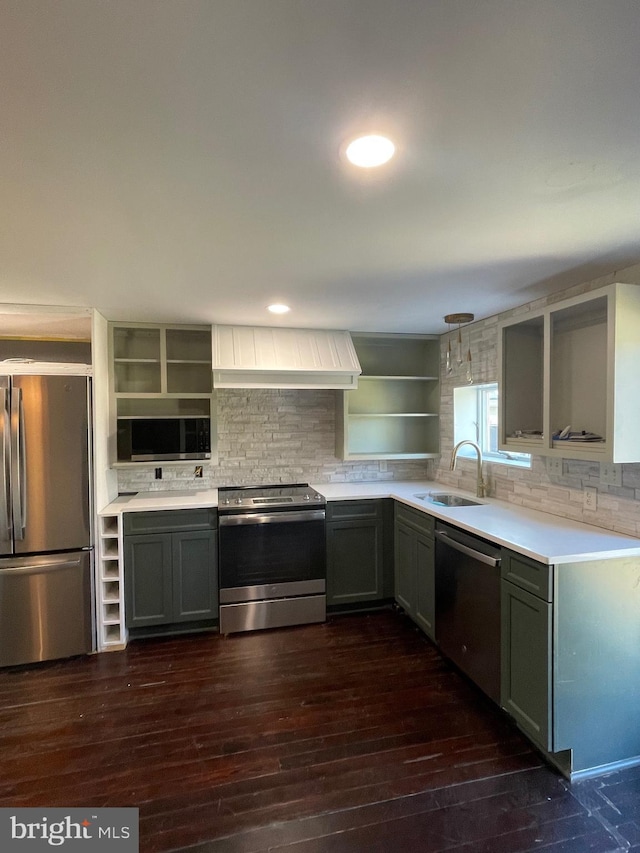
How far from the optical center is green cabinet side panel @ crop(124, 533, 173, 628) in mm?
2992

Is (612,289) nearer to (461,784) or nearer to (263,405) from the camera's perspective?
(461,784)

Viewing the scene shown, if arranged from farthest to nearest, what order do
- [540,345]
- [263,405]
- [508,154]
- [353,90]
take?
1. [263,405]
2. [540,345]
3. [508,154]
4. [353,90]

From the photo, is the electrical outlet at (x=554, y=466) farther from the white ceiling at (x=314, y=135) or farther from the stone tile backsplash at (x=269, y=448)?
the stone tile backsplash at (x=269, y=448)

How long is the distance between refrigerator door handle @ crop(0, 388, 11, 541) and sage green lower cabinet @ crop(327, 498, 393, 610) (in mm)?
2161

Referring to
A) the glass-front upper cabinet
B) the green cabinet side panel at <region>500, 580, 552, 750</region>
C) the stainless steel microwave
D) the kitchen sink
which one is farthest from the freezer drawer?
the green cabinet side panel at <region>500, 580, 552, 750</region>

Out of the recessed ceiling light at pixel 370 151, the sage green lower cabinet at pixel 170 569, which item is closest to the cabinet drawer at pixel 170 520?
the sage green lower cabinet at pixel 170 569

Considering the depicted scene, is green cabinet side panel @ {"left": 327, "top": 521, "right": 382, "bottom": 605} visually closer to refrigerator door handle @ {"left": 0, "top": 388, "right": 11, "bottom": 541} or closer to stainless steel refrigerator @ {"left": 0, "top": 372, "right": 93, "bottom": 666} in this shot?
stainless steel refrigerator @ {"left": 0, "top": 372, "right": 93, "bottom": 666}

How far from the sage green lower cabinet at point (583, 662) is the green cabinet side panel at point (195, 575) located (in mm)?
2086

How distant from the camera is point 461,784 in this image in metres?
1.80

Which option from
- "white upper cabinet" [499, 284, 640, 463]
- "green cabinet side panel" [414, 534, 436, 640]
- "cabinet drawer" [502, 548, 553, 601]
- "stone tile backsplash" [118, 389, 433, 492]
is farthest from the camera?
"stone tile backsplash" [118, 389, 433, 492]

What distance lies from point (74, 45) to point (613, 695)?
2.87 metres

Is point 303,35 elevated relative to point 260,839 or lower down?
elevated

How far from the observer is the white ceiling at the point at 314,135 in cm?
82

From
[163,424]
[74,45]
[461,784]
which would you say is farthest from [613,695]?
[163,424]
